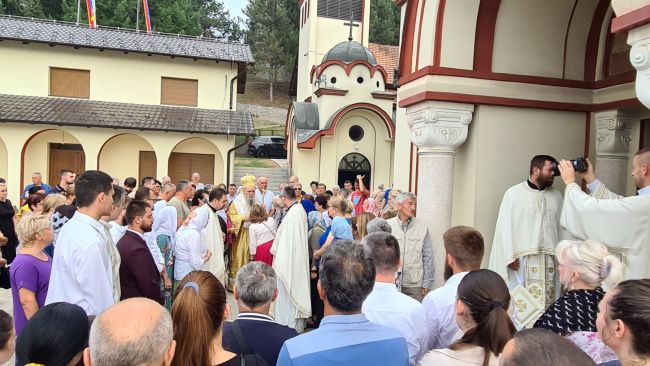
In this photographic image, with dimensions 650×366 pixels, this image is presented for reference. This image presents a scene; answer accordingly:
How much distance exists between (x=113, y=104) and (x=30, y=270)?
1932 centimetres

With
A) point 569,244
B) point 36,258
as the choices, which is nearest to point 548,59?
point 569,244

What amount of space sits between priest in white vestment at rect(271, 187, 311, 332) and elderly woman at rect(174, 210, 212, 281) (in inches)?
39.3

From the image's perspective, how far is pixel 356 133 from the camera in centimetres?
2255

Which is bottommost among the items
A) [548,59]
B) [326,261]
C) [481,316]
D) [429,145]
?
[481,316]

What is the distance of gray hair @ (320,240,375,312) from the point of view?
90.2 inches

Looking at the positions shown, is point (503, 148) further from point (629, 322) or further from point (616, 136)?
point (629, 322)

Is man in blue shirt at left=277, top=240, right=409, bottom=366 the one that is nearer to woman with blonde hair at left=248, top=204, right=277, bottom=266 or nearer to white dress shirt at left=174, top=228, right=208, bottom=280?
white dress shirt at left=174, top=228, right=208, bottom=280

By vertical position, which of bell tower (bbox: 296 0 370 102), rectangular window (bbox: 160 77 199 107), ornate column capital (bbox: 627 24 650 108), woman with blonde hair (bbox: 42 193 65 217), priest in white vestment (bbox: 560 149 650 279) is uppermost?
bell tower (bbox: 296 0 370 102)

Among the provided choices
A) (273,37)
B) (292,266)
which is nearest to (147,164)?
(292,266)

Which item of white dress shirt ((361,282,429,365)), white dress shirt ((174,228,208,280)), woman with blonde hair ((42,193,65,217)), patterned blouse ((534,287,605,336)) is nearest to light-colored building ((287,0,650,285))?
white dress shirt ((361,282,429,365))

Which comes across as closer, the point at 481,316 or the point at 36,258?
the point at 481,316

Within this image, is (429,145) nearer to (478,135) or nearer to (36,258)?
(478,135)

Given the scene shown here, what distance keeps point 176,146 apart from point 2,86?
754cm

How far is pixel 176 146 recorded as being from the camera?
21938mm
